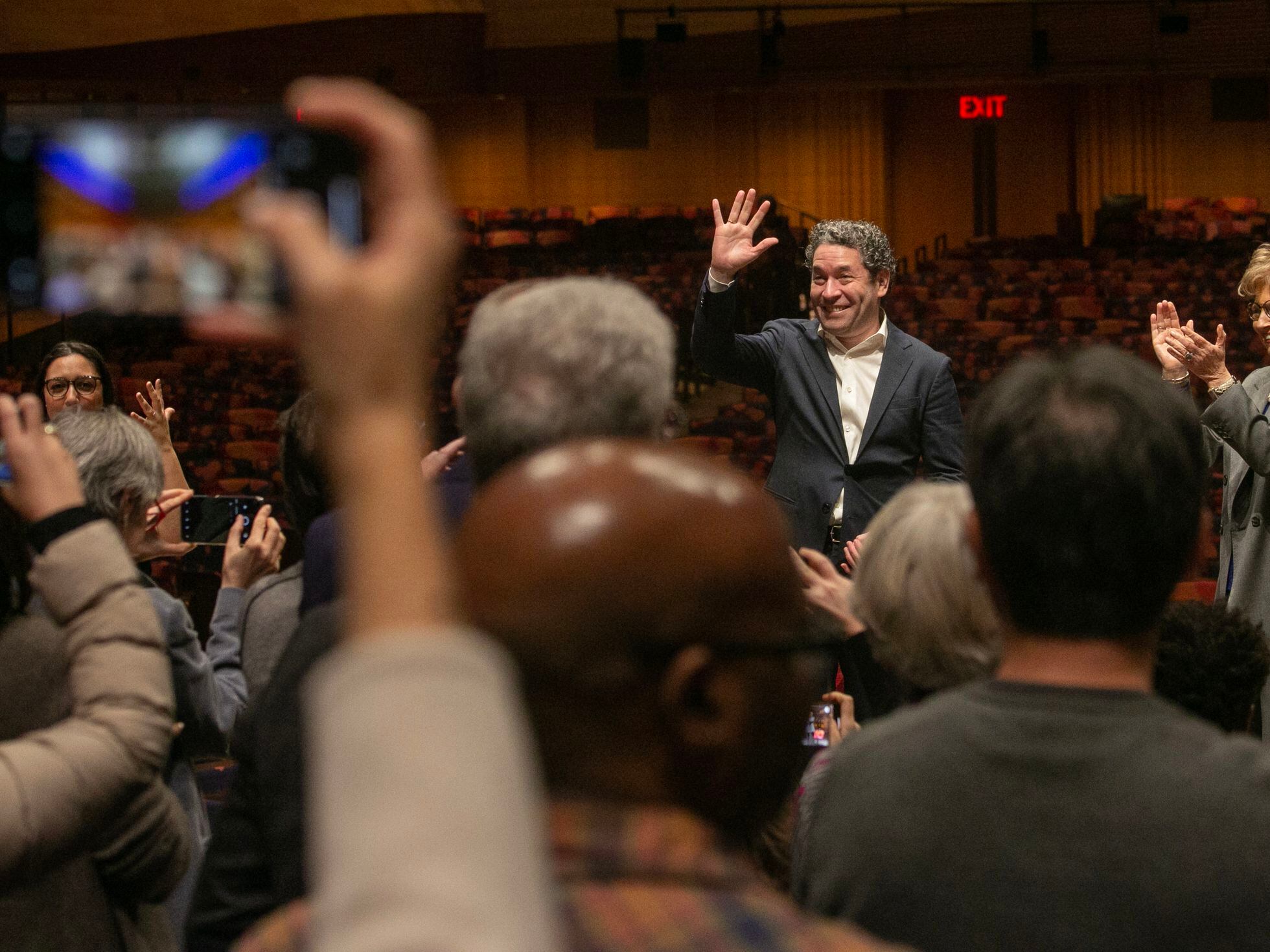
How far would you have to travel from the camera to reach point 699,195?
14.8 meters

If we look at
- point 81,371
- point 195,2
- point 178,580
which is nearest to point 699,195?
point 195,2

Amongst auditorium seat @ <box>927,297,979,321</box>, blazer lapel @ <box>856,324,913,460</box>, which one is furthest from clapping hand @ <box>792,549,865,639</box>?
auditorium seat @ <box>927,297,979,321</box>

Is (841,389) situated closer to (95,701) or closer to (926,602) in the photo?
(926,602)

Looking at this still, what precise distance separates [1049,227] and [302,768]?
15.1 meters

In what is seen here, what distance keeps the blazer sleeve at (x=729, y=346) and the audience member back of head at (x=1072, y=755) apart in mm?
2160

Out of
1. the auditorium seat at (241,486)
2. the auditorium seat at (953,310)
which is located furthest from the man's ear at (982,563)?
the auditorium seat at (953,310)

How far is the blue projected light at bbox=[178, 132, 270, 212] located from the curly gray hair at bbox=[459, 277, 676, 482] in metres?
5.10

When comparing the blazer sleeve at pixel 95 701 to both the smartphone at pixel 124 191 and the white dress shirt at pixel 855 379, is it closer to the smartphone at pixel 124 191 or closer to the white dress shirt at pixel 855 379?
the smartphone at pixel 124 191

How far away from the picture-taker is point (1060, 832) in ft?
3.09

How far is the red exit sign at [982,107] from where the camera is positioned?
1319cm

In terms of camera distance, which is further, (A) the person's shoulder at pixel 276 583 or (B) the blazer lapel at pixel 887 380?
(B) the blazer lapel at pixel 887 380

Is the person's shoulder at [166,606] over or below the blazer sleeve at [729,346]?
below

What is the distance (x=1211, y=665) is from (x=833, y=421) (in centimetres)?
188

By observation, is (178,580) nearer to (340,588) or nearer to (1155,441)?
(340,588)
